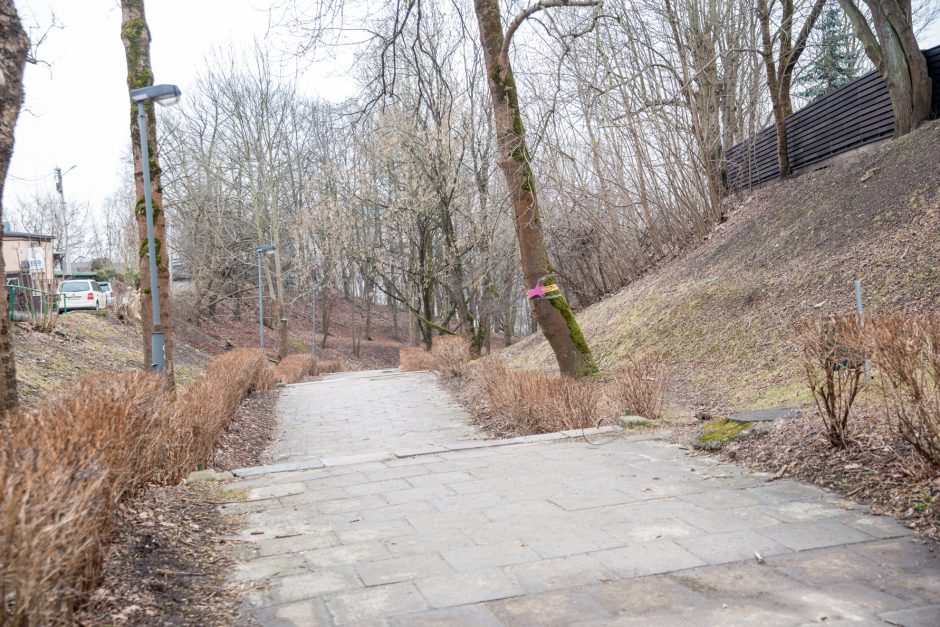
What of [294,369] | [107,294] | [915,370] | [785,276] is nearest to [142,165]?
[915,370]

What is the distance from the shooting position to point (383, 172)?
935 inches

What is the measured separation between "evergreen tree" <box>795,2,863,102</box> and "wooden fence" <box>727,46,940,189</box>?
6153 millimetres

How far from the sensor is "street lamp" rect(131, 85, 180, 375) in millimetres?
9172

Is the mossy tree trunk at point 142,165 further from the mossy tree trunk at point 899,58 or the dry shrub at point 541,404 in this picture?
the mossy tree trunk at point 899,58

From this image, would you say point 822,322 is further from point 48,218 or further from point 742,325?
point 48,218

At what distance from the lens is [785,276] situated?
38.7 ft

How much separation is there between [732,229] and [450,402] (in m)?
7.73

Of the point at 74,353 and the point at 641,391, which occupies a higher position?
the point at 74,353

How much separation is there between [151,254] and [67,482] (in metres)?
7.43

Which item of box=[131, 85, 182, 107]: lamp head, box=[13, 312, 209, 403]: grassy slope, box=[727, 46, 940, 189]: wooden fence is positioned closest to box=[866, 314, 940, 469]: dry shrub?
box=[13, 312, 209, 403]: grassy slope

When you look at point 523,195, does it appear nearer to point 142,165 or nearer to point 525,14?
point 525,14

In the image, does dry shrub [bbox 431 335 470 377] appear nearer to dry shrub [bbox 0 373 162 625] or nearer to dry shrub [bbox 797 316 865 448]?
dry shrub [bbox 797 316 865 448]

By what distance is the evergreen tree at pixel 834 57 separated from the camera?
78.0 ft

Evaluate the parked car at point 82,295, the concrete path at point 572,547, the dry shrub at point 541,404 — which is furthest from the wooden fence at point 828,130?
the parked car at point 82,295
